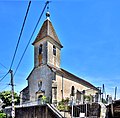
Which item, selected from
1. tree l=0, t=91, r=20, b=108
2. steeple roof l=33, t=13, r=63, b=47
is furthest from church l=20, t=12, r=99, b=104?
tree l=0, t=91, r=20, b=108

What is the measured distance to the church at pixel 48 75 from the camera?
39.7 m

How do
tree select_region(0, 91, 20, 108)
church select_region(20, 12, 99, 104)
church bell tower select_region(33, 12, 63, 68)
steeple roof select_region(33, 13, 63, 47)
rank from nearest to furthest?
church select_region(20, 12, 99, 104), church bell tower select_region(33, 12, 63, 68), steeple roof select_region(33, 13, 63, 47), tree select_region(0, 91, 20, 108)

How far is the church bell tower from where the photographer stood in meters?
41.9

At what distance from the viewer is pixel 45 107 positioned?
95.1ft

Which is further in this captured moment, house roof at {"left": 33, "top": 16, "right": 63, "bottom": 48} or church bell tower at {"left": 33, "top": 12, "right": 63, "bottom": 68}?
house roof at {"left": 33, "top": 16, "right": 63, "bottom": 48}

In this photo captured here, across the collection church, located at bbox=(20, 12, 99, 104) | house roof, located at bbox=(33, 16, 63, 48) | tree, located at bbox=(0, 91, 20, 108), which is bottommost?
tree, located at bbox=(0, 91, 20, 108)

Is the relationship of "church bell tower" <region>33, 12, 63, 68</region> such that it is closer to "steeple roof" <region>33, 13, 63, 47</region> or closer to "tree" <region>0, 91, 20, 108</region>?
"steeple roof" <region>33, 13, 63, 47</region>

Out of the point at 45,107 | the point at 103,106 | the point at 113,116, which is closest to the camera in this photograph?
the point at 113,116

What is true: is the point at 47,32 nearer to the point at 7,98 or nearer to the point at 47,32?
the point at 47,32

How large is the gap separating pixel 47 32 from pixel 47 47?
2.39 metres

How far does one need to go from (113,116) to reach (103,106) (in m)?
3.65

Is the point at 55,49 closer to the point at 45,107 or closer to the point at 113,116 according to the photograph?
the point at 45,107

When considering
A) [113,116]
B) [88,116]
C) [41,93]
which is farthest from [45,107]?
[41,93]

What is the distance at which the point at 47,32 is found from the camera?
4222 centimetres
